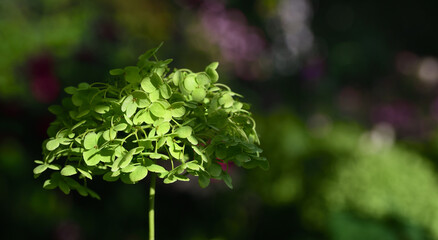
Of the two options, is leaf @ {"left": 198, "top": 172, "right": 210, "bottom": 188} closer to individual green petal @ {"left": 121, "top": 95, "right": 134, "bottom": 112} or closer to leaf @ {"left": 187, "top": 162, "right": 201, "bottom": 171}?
leaf @ {"left": 187, "top": 162, "right": 201, "bottom": 171}

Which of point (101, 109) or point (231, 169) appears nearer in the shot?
point (101, 109)

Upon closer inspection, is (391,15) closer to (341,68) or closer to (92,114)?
(341,68)

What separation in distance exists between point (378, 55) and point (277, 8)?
2753 mm

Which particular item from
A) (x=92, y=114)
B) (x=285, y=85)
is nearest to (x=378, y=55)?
(x=285, y=85)

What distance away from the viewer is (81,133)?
928mm

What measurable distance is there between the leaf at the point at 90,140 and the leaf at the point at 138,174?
87 mm

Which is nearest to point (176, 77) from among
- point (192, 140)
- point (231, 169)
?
point (192, 140)

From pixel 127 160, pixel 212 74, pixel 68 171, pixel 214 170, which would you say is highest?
pixel 212 74

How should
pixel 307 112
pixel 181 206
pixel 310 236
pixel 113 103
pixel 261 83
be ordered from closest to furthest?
pixel 113 103 → pixel 310 236 → pixel 181 206 → pixel 261 83 → pixel 307 112

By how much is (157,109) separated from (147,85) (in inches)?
2.0

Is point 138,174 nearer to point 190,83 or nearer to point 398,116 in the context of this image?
point 190,83

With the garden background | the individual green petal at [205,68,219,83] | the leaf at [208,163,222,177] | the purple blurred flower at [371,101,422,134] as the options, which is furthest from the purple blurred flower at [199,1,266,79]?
the leaf at [208,163,222,177]

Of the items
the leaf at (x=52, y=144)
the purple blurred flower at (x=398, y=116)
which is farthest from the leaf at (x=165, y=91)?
the purple blurred flower at (x=398, y=116)

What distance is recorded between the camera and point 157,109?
2.88 feet
